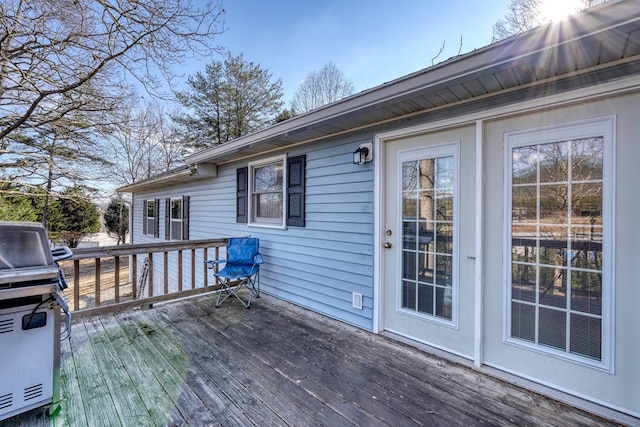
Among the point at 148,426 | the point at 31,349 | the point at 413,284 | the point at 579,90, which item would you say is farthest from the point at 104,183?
the point at 579,90

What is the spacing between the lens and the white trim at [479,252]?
7.40 feet

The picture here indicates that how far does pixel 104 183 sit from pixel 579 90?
9423mm

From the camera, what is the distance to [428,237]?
8.58 ft

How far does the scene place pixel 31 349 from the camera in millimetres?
1593

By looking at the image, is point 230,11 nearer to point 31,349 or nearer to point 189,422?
point 31,349

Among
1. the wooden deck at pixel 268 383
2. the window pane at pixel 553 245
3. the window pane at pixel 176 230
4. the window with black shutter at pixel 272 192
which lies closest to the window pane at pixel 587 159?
the window pane at pixel 553 245

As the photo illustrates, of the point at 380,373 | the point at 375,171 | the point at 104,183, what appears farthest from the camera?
the point at 104,183

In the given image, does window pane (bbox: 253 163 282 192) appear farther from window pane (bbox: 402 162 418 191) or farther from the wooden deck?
the wooden deck

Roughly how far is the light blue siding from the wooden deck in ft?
1.43

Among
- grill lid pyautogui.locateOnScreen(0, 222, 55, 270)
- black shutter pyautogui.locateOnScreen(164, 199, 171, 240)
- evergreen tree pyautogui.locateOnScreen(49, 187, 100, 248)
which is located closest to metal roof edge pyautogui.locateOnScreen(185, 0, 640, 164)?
grill lid pyautogui.locateOnScreen(0, 222, 55, 270)

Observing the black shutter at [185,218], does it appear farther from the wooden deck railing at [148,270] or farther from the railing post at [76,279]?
the railing post at [76,279]

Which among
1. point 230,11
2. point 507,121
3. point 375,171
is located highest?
point 230,11

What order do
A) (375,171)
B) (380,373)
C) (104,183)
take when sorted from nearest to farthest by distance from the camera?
(380,373) < (375,171) < (104,183)

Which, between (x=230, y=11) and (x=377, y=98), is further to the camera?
(x=230, y=11)
